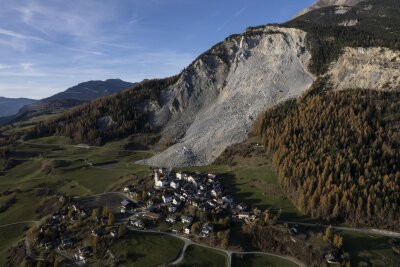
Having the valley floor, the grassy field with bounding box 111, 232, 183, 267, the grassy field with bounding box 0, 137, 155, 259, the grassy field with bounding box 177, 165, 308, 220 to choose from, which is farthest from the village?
the grassy field with bounding box 0, 137, 155, 259

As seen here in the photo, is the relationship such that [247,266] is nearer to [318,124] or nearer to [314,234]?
[314,234]

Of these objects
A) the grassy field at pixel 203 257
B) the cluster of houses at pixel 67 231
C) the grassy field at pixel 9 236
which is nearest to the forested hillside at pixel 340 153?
the grassy field at pixel 203 257

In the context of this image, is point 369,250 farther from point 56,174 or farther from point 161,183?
point 56,174

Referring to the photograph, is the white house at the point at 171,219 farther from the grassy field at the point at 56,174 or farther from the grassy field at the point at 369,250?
the grassy field at the point at 369,250

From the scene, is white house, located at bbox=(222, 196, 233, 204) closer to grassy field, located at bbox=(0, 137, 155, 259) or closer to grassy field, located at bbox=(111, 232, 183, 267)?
grassy field, located at bbox=(111, 232, 183, 267)

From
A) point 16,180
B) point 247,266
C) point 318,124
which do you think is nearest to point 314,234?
point 247,266

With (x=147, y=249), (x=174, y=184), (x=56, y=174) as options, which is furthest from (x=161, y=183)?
(x=56, y=174)
